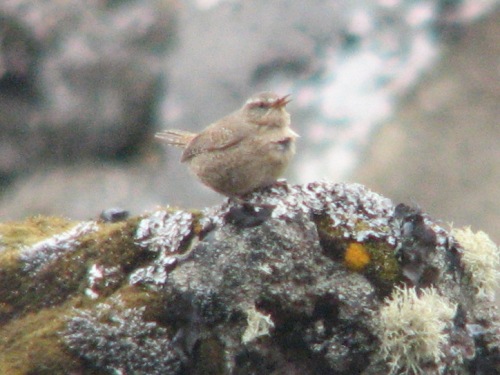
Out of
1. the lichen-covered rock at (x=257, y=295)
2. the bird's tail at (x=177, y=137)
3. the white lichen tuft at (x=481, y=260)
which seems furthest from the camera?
the bird's tail at (x=177, y=137)

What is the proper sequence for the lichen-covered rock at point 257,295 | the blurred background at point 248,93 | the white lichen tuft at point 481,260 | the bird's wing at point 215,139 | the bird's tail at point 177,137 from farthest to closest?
the blurred background at point 248,93 → the bird's tail at point 177,137 → the bird's wing at point 215,139 → the white lichen tuft at point 481,260 → the lichen-covered rock at point 257,295

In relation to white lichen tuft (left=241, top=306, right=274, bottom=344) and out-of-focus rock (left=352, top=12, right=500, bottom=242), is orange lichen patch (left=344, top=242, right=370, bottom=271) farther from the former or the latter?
out-of-focus rock (left=352, top=12, right=500, bottom=242)

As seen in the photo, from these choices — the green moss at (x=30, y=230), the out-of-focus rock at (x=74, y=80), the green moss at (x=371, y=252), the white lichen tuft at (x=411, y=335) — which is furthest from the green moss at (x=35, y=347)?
the out-of-focus rock at (x=74, y=80)

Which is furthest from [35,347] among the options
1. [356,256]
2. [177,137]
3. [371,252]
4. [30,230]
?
[177,137]

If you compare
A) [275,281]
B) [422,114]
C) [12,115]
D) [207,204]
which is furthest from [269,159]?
[12,115]

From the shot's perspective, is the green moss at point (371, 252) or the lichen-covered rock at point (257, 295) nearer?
the lichen-covered rock at point (257, 295)

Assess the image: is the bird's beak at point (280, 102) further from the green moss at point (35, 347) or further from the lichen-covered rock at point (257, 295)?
the green moss at point (35, 347)

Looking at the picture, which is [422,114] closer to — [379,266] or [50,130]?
[50,130]

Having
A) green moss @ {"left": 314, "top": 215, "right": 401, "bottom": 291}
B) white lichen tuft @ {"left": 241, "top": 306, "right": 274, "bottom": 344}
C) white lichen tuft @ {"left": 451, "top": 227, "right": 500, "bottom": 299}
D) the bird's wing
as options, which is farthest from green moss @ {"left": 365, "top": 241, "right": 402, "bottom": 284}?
the bird's wing
